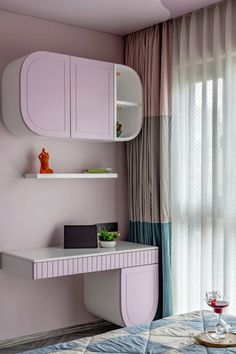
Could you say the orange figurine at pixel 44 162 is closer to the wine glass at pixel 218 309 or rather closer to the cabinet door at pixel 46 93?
the cabinet door at pixel 46 93

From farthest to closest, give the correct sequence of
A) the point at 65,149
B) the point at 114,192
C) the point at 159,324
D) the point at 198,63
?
the point at 114,192
the point at 65,149
the point at 198,63
the point at 159,324

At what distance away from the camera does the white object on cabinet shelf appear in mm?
3920

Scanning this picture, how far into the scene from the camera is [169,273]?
445 cm

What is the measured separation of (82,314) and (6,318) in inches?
29.1

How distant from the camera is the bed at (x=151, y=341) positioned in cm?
248

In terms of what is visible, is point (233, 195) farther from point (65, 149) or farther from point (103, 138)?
point (65, 149)

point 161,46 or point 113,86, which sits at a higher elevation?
point 161,46

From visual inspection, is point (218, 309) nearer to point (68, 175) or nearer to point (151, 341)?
point (151, 341)

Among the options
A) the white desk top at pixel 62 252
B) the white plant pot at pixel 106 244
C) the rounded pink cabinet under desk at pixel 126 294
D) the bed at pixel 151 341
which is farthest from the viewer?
the white plant pot at pixel 106 244

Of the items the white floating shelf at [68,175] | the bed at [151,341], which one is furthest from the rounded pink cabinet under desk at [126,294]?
the bed at [151,341]

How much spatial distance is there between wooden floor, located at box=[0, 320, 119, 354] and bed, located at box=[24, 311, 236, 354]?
161cm

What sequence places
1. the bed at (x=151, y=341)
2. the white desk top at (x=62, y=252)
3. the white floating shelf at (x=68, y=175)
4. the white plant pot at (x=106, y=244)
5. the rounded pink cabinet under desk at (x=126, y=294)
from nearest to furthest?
the bed at (x=151, y=341)
the white desk top at (x=62, y=252)
the white floating shelf at (x=68, y=175)
the rounded pink cabinet under desk at (x=126, y=294)
the white plant pot at (x=106, y=244)

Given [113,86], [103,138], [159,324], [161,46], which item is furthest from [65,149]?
[159,324]

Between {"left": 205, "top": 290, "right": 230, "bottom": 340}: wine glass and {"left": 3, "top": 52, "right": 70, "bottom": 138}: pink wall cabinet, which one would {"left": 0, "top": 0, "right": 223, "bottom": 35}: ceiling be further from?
{"left": 205, "top": 290, "right": 230, "bottom": 340}: wine glass
